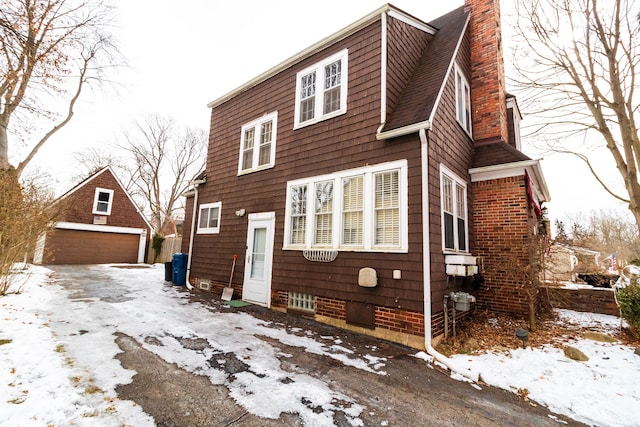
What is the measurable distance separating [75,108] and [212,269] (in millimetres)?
12590

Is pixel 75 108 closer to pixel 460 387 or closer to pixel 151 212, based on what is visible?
pixel 151 212

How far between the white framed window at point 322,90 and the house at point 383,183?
34 millimetres

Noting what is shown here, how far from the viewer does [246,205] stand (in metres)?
8.27

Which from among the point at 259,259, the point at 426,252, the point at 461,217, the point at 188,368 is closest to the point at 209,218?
the point at 259,259

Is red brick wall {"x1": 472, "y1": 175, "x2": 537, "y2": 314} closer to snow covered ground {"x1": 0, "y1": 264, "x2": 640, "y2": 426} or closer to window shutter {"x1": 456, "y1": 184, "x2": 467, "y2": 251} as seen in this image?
window shutter {"x1": 456, "y1": 184, "x2": 467, "y2": 251}

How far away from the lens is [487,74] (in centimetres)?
783

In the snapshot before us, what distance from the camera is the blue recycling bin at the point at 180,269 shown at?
1036 centimetres

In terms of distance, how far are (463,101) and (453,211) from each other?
10.7 ft

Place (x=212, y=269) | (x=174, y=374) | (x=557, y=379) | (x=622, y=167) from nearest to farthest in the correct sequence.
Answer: (x=174, y=374), (x=557, y=379), (x=622, y=167), (x=212, y=269)

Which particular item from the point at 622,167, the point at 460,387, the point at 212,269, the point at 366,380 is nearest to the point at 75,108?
the point at 212,269

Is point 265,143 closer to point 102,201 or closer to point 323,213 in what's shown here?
point 323,213

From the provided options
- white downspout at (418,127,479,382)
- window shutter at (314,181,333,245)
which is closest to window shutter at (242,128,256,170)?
window shutter at (314,181,333,245)

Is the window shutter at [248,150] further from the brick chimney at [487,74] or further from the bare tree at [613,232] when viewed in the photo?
the bare tree at [613,232]

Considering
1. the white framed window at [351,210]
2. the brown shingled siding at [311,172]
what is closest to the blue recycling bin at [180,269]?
the brown shingled siding at [311,172]
